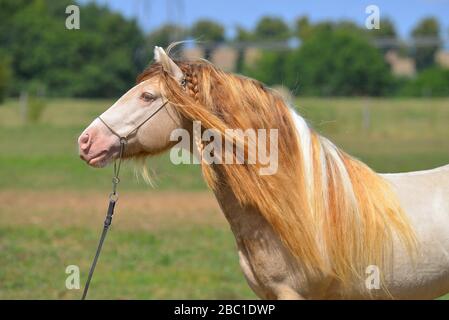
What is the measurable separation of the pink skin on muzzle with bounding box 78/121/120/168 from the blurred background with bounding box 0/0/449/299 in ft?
1.16

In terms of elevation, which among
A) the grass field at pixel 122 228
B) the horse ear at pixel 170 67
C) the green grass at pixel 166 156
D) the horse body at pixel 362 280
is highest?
the horse ear at pixel 170 67

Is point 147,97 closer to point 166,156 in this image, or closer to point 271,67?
point 166,156

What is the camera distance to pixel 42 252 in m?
9.67

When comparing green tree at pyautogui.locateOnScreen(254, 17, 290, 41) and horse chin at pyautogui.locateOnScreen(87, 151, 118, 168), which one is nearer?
horse chin at pyautogui.locateOnScreen(87, 151, 118, 168)

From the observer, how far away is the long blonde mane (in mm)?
3879

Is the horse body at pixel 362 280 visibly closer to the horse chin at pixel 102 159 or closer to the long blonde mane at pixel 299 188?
the long blonde mane at pixel 299 188

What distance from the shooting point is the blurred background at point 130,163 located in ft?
27.7

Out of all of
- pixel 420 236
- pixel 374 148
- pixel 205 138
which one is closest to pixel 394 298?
pixel 420 236

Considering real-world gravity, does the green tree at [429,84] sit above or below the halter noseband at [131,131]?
below

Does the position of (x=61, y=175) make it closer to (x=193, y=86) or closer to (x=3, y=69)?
(x=193, y=86)

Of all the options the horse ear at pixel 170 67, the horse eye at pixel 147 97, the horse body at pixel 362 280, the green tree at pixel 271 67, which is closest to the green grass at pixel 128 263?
the horse body at pixel 362 280

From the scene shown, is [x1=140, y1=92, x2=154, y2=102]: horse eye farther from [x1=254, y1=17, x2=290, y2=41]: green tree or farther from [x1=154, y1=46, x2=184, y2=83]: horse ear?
[x1=254, y1=17, x2=290, y2=41]: green tree

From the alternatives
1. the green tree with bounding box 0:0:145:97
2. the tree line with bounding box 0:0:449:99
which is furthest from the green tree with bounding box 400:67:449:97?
the green tree with bounding box 0:0:145:97

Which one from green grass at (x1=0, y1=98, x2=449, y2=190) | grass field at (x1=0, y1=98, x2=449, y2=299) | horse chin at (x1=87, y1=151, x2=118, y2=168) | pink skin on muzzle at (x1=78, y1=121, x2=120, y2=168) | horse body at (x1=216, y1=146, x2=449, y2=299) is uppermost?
pink skin on muzzle at (x1=78, y1=121, x2=120, y2=168)
